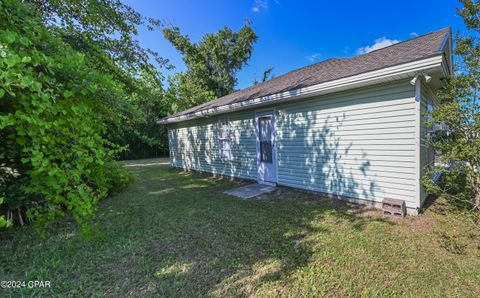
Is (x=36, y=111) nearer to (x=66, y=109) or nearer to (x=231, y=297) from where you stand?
(x=66, y=109)

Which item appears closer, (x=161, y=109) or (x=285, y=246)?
(x=285, y=246)

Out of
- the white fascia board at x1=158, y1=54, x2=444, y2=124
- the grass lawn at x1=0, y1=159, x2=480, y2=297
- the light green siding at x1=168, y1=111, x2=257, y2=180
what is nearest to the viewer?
the grass lawn at x1=0, y1=159, x2=480, y2=297

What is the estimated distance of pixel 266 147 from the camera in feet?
20.6

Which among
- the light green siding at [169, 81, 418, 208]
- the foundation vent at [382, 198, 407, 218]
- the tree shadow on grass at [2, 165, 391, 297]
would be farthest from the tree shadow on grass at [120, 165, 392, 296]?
the light green siding at [169, 81, 418, 208]

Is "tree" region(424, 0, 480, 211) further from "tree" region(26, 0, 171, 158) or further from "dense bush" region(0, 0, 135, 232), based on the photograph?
"tree" region(26, 0, 171, 158)

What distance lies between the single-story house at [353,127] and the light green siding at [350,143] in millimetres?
16

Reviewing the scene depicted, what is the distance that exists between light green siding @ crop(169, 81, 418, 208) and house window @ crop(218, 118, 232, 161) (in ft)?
2.82

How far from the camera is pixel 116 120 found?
8.54 ft

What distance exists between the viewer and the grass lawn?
6.97 feet

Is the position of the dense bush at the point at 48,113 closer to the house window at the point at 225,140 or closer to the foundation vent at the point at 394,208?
the foundation vent at the point at 394,208

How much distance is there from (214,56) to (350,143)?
63.3 ft

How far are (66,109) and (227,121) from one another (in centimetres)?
593

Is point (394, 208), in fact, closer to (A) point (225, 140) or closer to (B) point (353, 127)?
(B) point (353, 127)

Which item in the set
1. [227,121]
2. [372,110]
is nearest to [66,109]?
[372,110]
